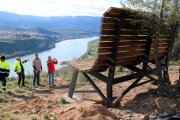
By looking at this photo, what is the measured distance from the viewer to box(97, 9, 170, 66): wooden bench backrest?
7.13 meters

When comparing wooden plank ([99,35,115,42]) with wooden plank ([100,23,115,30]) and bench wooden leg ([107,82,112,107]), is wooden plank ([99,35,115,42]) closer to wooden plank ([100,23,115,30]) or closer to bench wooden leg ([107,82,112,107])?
wooden plank ([100,23,115,30])

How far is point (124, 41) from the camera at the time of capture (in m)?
7.78

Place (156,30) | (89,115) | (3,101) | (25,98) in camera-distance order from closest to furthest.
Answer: (89,115) → (156,30) → (3,101) → (25,98)

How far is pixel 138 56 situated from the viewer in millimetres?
8836

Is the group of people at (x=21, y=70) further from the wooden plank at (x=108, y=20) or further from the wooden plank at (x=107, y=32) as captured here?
the wooden plank at (x=108, y=20)

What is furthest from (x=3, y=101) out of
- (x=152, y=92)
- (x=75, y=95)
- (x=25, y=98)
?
(x=152, y=92)

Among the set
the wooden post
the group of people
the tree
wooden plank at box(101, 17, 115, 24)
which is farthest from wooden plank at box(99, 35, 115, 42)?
the group of people

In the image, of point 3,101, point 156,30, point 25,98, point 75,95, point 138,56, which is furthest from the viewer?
point 25,98

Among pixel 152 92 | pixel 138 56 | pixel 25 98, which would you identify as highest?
pixel 138 56

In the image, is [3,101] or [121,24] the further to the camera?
[3,101]

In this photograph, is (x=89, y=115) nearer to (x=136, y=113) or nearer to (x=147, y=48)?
(x=136, y=113)

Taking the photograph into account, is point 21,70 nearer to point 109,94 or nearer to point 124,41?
point 109,94

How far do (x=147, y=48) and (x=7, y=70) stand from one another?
263 inches

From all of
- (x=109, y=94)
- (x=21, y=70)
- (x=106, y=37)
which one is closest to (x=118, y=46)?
(x=106, y=37)
